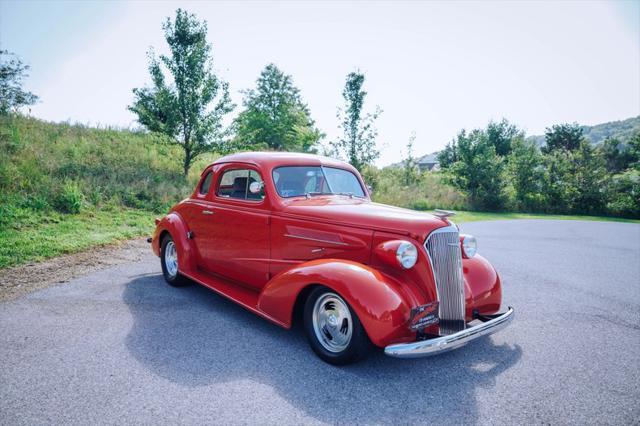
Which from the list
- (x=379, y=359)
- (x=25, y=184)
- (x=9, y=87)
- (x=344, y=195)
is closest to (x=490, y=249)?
(x=344, y=195)

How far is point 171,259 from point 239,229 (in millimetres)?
1894

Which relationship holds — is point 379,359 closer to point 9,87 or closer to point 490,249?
point 490,249

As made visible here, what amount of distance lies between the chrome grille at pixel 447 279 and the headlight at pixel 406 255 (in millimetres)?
166

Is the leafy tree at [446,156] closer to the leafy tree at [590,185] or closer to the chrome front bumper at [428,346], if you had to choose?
the leafy tree at [590,185]

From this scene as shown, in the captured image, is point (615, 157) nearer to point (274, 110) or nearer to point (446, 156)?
point (446, 156)

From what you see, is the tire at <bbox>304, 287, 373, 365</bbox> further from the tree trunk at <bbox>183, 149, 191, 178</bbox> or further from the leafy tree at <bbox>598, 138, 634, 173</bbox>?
the leafy tree at <bbox>598, 138, 634, 173</bbox>

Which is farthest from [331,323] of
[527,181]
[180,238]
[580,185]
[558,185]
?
[580,185]

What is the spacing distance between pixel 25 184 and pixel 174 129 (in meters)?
5.01

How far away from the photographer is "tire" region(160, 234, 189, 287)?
17.1 ft

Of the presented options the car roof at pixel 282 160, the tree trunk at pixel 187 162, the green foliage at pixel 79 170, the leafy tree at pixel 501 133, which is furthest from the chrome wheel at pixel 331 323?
the leafy tree at pixel 501 133

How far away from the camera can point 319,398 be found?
2621mm

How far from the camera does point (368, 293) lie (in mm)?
2773

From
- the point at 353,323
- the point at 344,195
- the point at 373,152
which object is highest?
the point at 373,152

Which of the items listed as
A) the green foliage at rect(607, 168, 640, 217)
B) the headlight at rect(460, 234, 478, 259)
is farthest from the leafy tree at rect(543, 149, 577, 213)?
the headlight at rect(460, 234, 478, 259)
